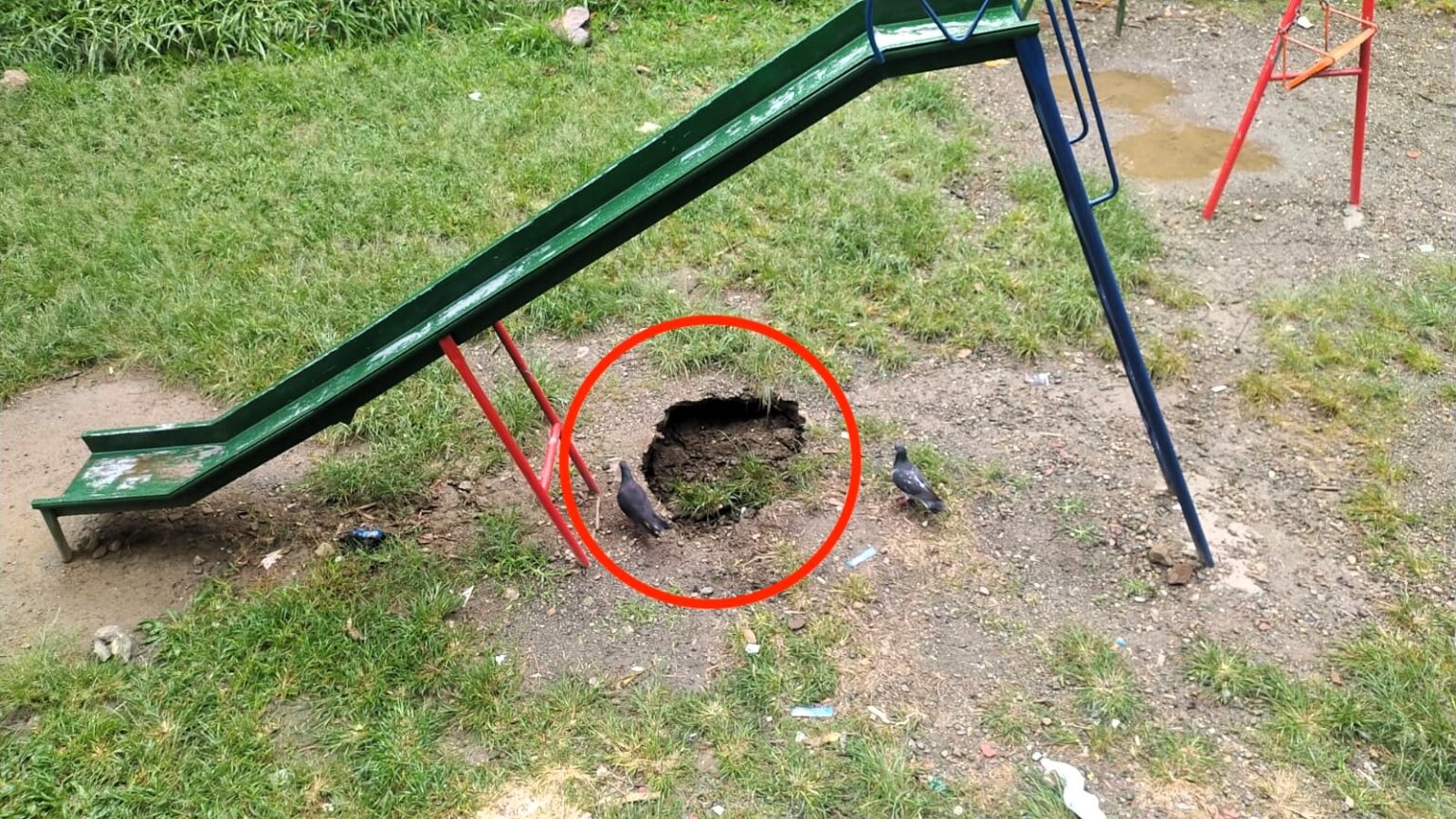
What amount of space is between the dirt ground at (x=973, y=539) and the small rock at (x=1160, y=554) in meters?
0.03

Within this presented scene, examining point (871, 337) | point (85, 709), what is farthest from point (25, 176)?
point (871, 337)

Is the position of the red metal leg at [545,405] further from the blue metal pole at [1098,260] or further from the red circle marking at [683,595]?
the blue metal pole at [1098,260]

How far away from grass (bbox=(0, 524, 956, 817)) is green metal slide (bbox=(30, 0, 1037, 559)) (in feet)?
1.68

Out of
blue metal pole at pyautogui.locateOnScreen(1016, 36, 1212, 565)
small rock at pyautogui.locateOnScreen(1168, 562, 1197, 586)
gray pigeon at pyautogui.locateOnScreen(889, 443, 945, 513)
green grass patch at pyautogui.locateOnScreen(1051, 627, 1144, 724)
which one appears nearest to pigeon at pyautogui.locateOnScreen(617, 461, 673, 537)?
gray pigeon at pyautogui.locateOnScreen(889, 443, 945, 513)

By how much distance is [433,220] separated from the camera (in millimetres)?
5199

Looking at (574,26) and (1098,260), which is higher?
(574,26)

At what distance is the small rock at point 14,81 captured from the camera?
633 centimetres

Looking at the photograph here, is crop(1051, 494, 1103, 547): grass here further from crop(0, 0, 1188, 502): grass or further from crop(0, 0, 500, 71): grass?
crop(0, 0, 500, 71): grass

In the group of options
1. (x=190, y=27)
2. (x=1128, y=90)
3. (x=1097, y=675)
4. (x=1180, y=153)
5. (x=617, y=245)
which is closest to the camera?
(x=617, y=245)

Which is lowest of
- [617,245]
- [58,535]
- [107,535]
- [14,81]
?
[107,535]

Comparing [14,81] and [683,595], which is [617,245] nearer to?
[683,595]

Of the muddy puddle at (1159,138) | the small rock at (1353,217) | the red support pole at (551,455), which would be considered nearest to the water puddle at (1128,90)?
the muddy puddle at (1159,138)

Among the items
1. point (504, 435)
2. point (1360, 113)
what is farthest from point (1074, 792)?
point (1360, 113)

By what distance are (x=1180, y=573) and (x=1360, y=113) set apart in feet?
9.91
